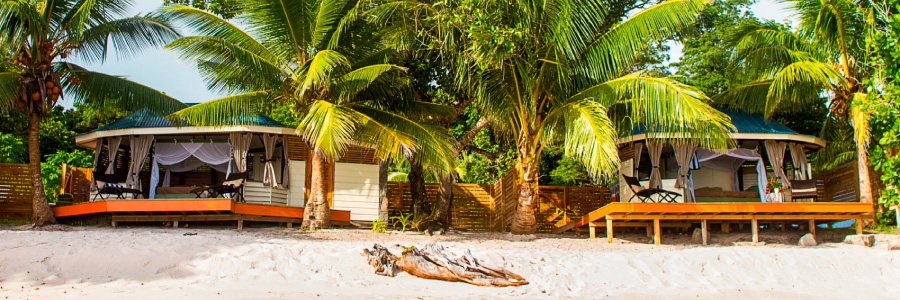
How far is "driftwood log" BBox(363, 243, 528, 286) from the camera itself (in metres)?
8.70

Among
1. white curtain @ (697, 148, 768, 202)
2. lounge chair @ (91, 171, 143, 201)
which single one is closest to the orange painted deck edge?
lounge chair @ (91, 171, 143, 201)

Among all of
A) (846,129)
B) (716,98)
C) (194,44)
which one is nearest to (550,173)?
(716,98)

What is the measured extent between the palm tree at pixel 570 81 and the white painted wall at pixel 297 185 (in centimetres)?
419

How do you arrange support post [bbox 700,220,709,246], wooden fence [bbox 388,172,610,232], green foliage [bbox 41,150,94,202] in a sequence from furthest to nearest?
green foliage [bbox 41,150,94,202] < wooden fence [bbox 388,172,610,232] < support post [bbox 700,220,709,246]

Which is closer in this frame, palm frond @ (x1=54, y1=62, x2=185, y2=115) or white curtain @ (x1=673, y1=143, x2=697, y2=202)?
palm frond @ (x1=54, y1=62, x2=185, y2=115)

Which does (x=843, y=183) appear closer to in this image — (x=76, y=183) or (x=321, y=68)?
(x=321, y=68)

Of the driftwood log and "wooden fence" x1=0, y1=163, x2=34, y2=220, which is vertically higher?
"wooden fence" x1=0, y1=163, x2=34, y2=220

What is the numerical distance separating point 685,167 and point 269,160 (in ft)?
26.6

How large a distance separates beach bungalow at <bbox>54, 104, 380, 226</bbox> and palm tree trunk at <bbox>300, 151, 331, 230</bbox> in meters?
0.94

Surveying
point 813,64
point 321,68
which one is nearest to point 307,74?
point 321,68

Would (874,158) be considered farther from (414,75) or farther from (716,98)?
(414,75)

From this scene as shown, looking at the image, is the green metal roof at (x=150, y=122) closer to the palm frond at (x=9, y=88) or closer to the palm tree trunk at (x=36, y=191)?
the palm tree trunk at (x=36, y=191)

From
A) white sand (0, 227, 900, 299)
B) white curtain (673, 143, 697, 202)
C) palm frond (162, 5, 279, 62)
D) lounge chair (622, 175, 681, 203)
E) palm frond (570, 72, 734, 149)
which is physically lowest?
white sand (0, 227, 900, 299)

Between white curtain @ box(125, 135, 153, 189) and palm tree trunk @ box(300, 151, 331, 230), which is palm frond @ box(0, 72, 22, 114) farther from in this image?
palm tree trunk @ box(300, 151, 331, 230)
